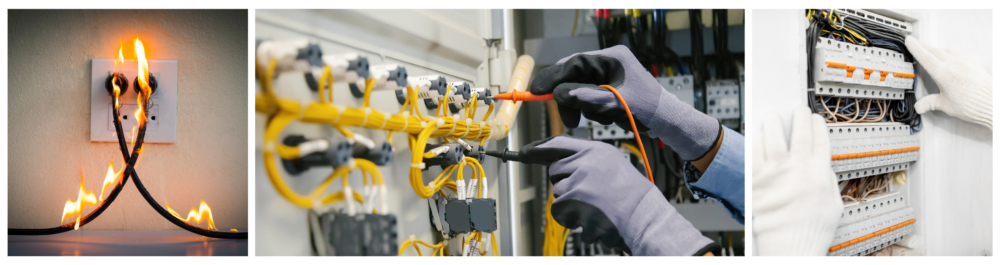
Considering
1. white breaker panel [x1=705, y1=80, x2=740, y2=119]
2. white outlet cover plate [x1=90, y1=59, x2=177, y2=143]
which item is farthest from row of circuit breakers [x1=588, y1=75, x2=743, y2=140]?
white outlet cover plate [x1=90, y1=59, x2=177, y2=143]

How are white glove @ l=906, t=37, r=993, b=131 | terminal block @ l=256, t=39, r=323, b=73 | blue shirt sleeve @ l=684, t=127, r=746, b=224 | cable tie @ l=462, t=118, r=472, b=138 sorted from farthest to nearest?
white glove @ l=906, t=37, r=993, b=131, blue shirt sleeve @ l=684, t=127, r=746, b=224, cable tie @ l=462, t=118, r=472, b=138, terminal block @ l=256, t=39, r=323, b=73

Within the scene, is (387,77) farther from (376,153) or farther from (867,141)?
(867,141)

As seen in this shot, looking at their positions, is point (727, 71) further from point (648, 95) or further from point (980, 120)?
point (648, 95)

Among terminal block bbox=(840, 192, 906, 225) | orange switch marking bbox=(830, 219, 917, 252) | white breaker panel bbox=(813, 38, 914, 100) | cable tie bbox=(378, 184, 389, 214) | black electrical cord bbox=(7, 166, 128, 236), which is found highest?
white breaker panel bbox=(813, 38, 914, 100)

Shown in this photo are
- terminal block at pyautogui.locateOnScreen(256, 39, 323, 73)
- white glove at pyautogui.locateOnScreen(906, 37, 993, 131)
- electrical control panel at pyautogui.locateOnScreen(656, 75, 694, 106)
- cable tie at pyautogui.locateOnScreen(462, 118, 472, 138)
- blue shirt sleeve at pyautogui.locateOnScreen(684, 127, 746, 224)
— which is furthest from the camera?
electrical control panel at pyautogui.locateOnScreen(656, 75, 694, 106)

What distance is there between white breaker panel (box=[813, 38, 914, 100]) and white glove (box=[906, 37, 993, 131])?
0.04m

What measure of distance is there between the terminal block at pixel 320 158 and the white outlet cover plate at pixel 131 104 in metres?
0.41

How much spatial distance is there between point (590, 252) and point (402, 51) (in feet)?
3.45

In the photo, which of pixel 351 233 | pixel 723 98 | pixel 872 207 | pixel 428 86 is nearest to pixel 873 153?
pixel 872 207

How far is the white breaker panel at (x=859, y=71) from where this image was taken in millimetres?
861

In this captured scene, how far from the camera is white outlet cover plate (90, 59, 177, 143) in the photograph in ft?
2.19

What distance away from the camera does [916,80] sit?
1037 mm

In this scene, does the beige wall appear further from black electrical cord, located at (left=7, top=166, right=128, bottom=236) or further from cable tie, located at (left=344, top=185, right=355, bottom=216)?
cable tie, located at (left=344, top=185, right=355, bottom=216)
